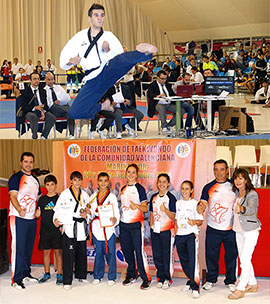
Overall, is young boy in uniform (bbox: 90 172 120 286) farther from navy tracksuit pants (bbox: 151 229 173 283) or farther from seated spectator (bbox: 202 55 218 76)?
seated spectator (bbox: 202 55 218 76)

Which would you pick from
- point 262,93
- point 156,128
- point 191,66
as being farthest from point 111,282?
point 262,93

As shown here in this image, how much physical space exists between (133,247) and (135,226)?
231mm

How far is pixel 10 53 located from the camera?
45.8 feet

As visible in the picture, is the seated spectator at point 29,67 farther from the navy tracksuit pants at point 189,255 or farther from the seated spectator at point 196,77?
the navy tracksuit pants at point 189,255

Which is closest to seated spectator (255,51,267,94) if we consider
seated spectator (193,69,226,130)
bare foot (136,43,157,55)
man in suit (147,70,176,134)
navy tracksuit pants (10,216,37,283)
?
seated spectator (193,69,226,130)

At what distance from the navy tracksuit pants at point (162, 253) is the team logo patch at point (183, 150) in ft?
2.70

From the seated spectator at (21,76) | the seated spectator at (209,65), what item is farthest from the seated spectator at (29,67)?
the seated spectator at (209,65)

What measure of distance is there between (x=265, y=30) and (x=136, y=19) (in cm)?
635

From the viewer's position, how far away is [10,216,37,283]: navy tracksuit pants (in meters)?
5.48

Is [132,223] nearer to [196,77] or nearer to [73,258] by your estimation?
[73,258]

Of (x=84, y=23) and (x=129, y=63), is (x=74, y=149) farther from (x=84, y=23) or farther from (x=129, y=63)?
(x=84, y=23)

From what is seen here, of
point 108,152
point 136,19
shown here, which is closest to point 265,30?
point 136,19

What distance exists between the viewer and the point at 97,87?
25.1ft

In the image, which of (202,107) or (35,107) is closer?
(35,107)
